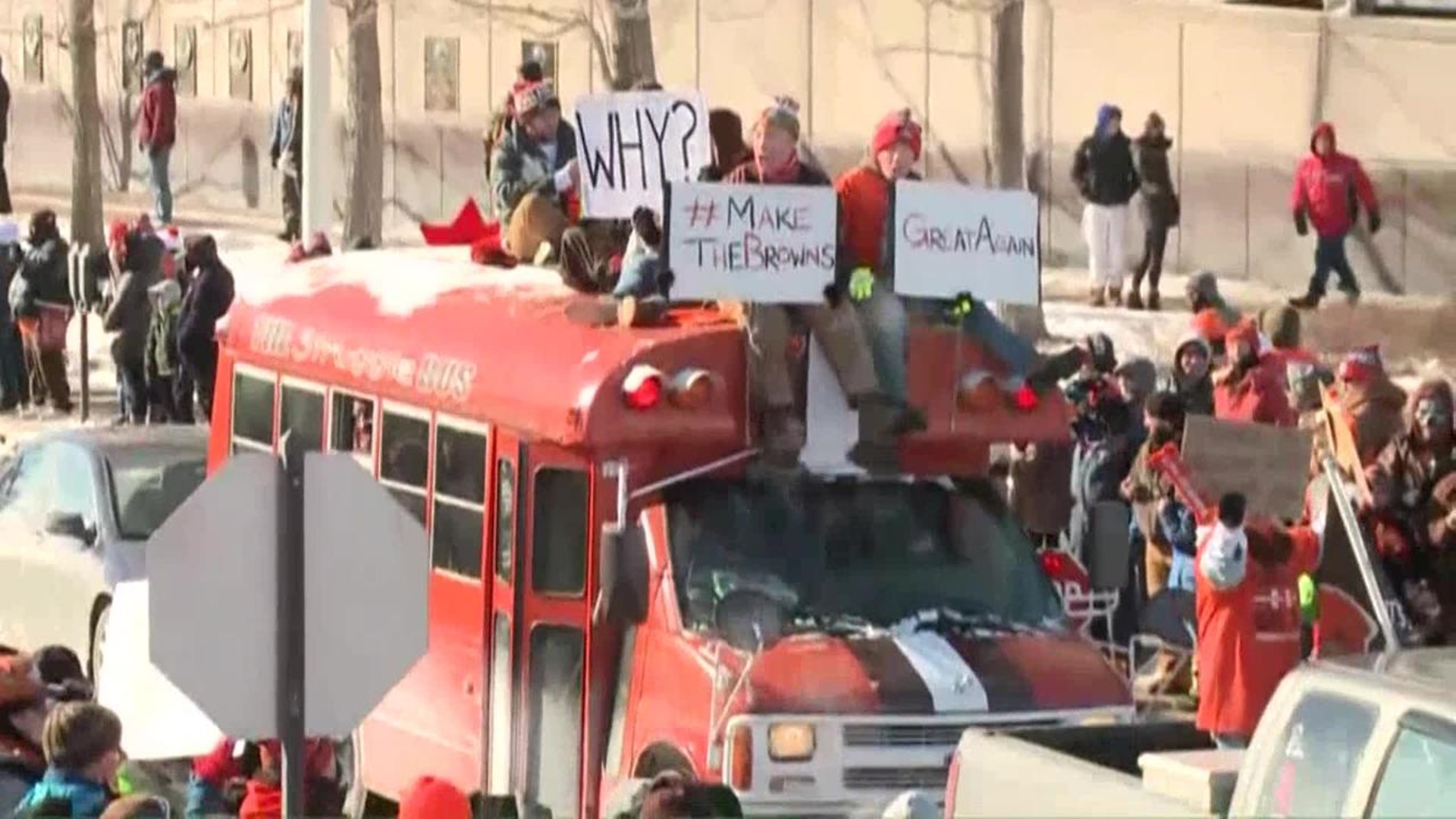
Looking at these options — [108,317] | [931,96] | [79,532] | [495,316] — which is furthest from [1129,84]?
[495,316]

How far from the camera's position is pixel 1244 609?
1344 centimetres

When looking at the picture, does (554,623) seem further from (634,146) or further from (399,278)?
(634,146)

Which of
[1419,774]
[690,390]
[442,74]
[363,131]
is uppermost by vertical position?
[442,74]

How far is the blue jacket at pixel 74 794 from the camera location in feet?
30.2

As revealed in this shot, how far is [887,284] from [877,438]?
0.54 m

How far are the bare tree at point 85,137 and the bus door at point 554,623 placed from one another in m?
20.7

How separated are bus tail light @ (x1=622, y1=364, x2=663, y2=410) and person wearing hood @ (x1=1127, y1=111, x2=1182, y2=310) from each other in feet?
51.9

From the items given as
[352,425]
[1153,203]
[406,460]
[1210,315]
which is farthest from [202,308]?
[406,460]

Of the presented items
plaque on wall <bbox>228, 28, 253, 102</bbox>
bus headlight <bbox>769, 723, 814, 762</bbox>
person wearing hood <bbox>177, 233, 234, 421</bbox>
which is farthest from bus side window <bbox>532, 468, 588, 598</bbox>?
plaque on wall <bbox>228, 28, 253, 102</bbox>

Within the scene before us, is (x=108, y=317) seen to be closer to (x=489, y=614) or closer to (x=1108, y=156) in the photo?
(x=1108, y=156)

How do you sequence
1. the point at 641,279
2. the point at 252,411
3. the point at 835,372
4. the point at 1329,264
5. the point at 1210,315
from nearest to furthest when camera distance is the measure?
the point at 835,372 < the point at 641,279 < the point at 252,411 < the point at 1210,315 < the point at 1329,264

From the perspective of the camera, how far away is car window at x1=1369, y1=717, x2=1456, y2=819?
7.77 m

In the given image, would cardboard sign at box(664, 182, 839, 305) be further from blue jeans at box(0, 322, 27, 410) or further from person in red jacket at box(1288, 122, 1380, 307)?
blue jeans at box(0, 322, 27, 410)

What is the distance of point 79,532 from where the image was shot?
16.0 metres
